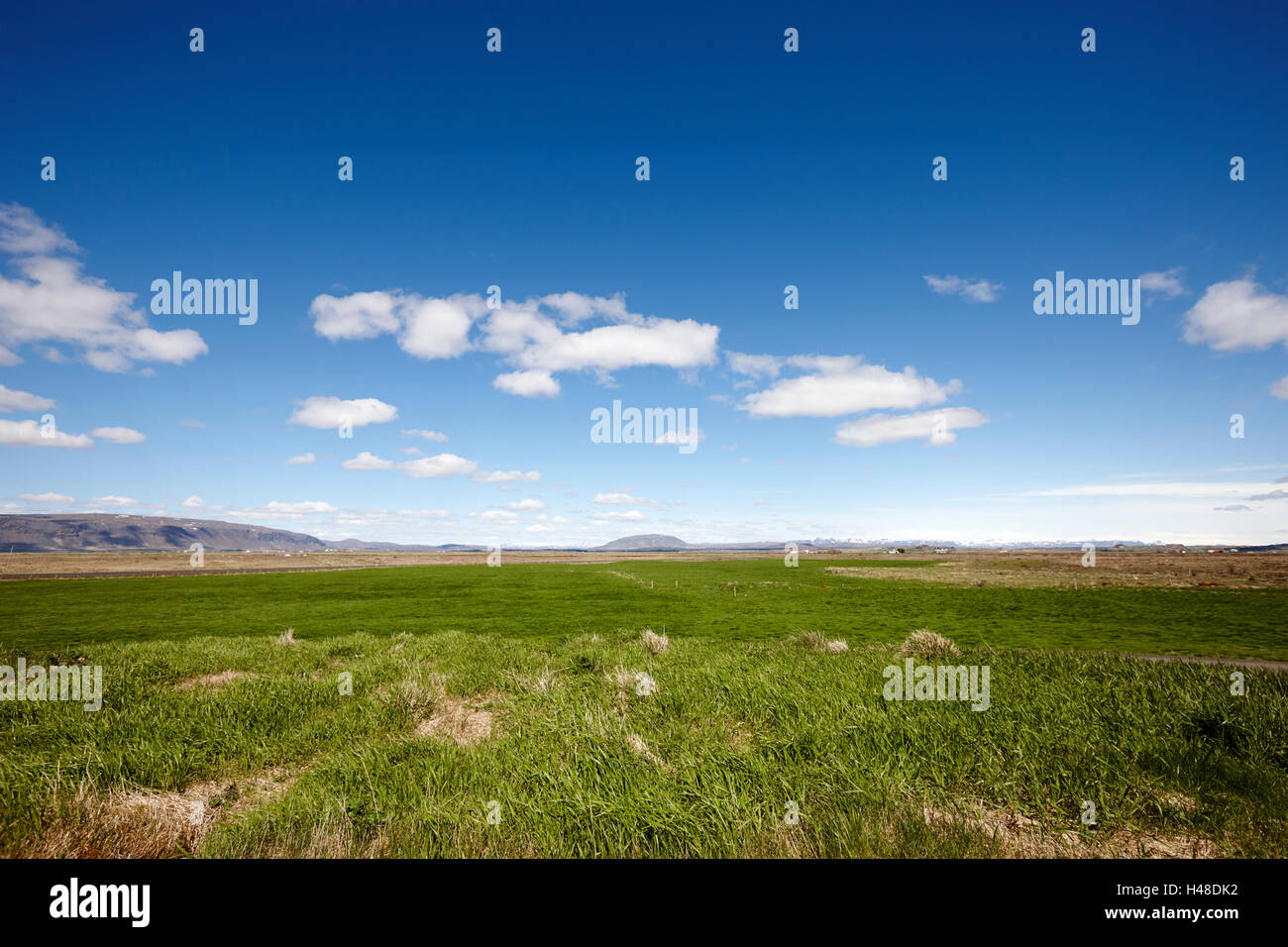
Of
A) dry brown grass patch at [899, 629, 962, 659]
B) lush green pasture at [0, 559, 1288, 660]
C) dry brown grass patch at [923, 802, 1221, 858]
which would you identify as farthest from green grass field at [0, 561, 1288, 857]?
lush green pasture at [0, 559, 1288, 660]

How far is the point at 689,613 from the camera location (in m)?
37.1

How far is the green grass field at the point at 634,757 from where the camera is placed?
469cm

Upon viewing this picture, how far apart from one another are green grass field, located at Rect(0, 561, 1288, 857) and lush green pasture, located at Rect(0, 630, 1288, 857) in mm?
35

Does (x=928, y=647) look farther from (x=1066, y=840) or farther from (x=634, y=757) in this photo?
(x=634, y=757)

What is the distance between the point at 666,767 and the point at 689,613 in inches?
1262

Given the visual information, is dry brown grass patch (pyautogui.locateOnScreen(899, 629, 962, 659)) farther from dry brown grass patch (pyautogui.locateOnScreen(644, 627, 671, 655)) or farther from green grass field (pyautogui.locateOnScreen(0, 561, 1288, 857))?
dry brown grass patch (pyautogui.locateOnScreen(644, 627, 671, 655))

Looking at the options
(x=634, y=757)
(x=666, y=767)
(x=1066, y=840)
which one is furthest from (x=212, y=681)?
(x=1066, y=840)

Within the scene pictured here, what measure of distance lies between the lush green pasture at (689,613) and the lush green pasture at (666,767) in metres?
13.8

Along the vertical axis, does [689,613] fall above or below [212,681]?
below

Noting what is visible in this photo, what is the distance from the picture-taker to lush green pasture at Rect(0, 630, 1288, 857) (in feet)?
15.3

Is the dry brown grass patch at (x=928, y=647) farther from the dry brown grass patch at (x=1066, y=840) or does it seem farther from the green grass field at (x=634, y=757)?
the dry brown grass patch at (x=1066, y=840)

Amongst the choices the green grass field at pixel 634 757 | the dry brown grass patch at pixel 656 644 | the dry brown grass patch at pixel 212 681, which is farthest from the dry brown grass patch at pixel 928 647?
the dry brown grass patch at pixel 212 681
